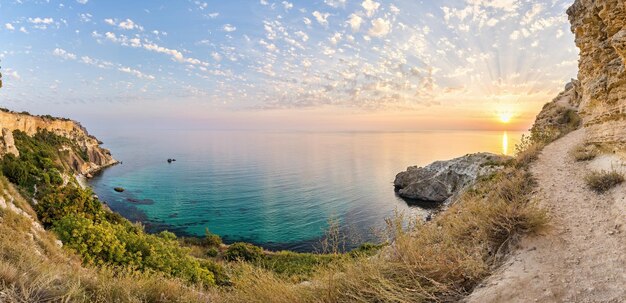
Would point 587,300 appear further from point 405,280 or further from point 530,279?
point 405,280

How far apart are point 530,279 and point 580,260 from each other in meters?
1.21

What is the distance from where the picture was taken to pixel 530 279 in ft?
14.8

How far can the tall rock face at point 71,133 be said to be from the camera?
53.8 m

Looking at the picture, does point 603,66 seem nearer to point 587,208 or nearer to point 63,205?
point 587,208

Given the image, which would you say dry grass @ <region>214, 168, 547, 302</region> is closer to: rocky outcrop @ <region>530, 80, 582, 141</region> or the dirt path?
the dirt path

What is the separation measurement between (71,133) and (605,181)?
106 m

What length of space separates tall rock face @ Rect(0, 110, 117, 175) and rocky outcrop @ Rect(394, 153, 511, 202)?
68.2 meters

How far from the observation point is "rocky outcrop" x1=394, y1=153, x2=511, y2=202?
50.0m

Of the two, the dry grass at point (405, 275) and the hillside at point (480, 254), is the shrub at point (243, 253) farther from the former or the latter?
the dry grass at point (405, 275)

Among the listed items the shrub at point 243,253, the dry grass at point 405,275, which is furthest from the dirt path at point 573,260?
the shrub at point 243,253

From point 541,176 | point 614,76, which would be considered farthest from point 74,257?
point 614,76

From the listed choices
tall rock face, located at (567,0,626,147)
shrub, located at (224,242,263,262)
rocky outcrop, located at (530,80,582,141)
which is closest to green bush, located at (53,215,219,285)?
shrub, located at (224,242,263,262)

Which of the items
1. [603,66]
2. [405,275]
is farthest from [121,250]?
[603,66]

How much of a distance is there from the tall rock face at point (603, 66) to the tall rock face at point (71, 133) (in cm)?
6717
